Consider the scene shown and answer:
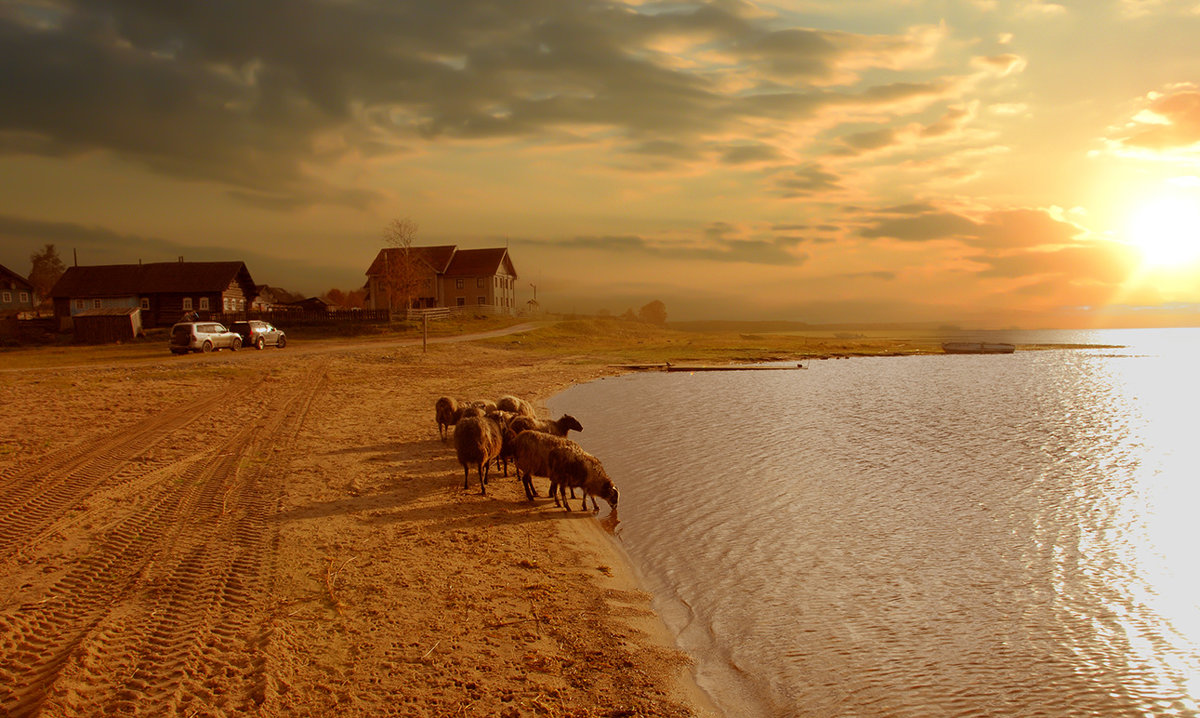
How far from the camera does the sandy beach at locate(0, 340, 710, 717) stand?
543cm

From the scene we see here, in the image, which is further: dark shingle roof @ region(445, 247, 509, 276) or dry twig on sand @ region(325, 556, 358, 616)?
dark shingle roof @ region(445, 247, 509, 276)

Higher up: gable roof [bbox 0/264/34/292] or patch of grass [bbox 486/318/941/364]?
gable roof [bbox 0/264/34/292]

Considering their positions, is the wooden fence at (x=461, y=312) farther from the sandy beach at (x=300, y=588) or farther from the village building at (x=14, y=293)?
the sandy beach at (x=300, y=588)

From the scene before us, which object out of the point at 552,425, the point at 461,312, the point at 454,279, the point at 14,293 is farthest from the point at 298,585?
the point at 14,293

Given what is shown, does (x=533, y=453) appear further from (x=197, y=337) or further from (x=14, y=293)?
(x=14, y=293)

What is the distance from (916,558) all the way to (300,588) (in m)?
8.62

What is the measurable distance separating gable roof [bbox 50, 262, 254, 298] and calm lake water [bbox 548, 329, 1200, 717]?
56.9 m

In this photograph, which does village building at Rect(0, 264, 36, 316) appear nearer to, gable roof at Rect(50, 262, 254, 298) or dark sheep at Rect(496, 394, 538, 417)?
gable roof at Rect(50, 262, 254, 298)

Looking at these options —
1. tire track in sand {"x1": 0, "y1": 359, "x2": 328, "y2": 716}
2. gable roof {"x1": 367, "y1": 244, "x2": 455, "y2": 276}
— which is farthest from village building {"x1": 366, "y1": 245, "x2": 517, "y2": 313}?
tire track in sand {"x1": 0, "y1": 359, "x2": 328, "y2": 716}

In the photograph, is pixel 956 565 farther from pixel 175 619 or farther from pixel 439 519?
pixel 175 619

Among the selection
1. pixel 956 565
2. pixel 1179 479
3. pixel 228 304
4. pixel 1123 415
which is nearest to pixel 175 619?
pixel 956 565

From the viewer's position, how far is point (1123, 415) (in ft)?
91.9

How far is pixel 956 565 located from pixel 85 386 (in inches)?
1098

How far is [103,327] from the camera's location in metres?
52.9
